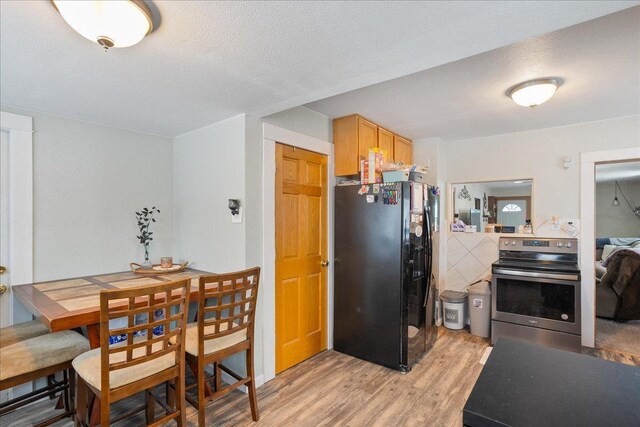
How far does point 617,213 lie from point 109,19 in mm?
10051

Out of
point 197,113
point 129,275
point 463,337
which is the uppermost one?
point 197,113

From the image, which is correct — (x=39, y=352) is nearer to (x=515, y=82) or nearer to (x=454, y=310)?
(x=515, y=82)

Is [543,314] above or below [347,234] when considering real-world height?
below

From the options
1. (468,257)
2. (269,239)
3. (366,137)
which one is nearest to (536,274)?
(468,257)

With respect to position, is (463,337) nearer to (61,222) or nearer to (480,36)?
(480,36)

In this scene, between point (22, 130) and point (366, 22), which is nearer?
point (366, 22)

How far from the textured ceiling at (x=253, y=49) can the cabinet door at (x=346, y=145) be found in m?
0.98

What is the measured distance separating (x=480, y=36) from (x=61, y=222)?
3151mm

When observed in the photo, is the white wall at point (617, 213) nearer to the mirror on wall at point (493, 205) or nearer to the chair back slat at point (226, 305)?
the mirror on wall at point (493, 205)

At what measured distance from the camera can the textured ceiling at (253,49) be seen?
1.21 m

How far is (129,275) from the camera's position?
274 centimetres

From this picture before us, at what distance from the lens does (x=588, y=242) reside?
3238 millimetres

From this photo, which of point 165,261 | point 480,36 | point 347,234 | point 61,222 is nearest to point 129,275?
A: point 165,261

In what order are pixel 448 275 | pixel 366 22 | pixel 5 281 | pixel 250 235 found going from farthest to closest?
pixel 448 275 → pixel 250 235 → pixel 5 281 → pixel 366 22
